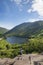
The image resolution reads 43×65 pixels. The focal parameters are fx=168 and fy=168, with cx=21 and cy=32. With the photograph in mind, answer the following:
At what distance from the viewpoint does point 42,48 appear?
1987 inches

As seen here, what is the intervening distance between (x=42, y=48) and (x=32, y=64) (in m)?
40.7

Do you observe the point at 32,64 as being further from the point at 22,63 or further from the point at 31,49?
the point at 31,49

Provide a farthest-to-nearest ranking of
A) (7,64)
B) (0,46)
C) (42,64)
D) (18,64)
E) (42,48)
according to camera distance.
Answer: (0,46), (42,48), (7,64), (18,64), (42,64)

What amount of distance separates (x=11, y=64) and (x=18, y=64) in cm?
91

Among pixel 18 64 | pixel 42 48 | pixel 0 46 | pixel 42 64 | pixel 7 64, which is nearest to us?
pixel 42 64

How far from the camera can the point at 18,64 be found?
32.7 feet

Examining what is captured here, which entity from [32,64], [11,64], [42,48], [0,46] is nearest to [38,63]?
[32,64]

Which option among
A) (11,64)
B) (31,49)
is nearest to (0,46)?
(31,49)

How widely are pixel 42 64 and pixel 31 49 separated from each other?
44.6m

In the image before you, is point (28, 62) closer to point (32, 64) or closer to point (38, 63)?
point (32, 64)

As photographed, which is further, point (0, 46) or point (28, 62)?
point (0, 46)

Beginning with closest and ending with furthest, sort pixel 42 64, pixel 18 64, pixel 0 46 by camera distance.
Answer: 1. pixel 42 64
2. pixel 18 64
3. pixel 0 46

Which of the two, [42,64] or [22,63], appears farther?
[22,63]

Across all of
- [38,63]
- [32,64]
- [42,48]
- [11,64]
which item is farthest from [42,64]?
[42,48]
